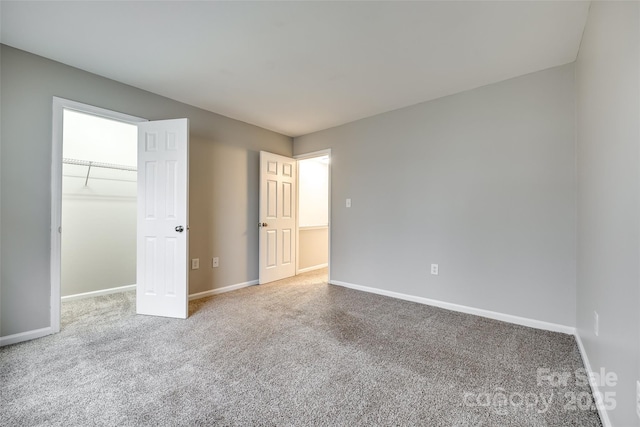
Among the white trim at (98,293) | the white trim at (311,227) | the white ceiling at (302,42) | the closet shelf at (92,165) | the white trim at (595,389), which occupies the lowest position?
the white trim at (98,293)

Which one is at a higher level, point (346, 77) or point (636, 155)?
point (346, 77)

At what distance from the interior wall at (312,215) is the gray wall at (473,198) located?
1.15 metres

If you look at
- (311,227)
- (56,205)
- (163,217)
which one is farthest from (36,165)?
(311,227)

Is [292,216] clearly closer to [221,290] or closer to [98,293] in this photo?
[221,290]

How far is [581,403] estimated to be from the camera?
146cm

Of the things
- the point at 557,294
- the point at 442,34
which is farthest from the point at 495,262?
the point at 442,34

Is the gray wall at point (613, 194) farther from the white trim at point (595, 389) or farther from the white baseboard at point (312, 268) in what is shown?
the white baseboard at point (312, 268)

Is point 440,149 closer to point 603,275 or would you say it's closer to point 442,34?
point 442,34

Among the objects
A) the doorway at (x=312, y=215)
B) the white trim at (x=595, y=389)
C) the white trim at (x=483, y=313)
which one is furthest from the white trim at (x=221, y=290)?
the white trim at (x=595, y=389)

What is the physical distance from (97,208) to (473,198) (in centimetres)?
459

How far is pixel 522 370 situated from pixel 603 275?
804 mm

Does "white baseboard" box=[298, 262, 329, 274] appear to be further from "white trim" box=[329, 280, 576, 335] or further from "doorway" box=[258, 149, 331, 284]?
"white trim" box=[329, 280, 576, 335]

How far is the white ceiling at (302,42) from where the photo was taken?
1766 mm

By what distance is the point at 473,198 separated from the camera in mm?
2824
